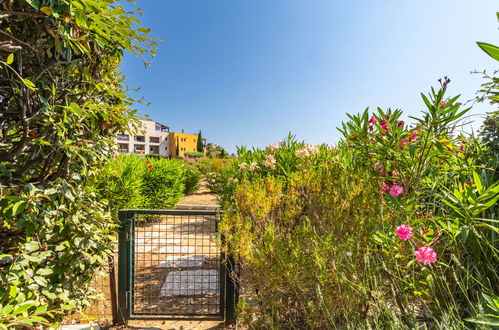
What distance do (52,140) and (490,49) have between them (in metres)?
2.70

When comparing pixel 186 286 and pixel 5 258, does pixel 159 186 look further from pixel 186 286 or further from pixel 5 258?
pixel 5 258

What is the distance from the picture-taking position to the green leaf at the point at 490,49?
131cm

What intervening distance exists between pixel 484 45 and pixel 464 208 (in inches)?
38.1

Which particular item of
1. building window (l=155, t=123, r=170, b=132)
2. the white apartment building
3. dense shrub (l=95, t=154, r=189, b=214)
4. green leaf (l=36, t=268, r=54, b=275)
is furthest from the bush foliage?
building window (l=155, t=123, r=170, b=132)

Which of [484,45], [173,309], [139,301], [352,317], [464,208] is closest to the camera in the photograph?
[484,45]

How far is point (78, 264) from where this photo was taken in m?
1.68

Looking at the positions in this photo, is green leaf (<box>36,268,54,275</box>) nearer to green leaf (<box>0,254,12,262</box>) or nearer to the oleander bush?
green leaf (<box>0,254,12,262</box>)

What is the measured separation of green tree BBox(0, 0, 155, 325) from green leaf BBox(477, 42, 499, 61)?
221 cm

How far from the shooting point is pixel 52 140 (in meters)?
1.51

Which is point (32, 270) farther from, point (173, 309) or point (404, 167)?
point (404, 167)

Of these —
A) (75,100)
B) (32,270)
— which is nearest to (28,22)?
(75,100)

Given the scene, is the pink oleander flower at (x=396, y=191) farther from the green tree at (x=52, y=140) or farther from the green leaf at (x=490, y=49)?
the green tree at (x=52, y=140)

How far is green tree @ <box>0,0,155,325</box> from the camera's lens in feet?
4.35

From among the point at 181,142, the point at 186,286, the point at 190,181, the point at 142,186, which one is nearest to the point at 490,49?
the point at 186,286
